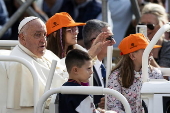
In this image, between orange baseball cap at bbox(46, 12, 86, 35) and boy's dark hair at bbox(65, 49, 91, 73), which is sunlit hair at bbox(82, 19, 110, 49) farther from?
boy's dark hair at bbox(65, 49, 91, 73)

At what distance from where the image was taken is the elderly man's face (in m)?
6.61

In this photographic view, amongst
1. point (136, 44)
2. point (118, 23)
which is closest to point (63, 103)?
point (136, 44)

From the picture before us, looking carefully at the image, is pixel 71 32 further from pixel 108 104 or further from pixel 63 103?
pixel 63 103

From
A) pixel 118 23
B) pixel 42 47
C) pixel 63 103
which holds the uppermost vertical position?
pixel 118 23

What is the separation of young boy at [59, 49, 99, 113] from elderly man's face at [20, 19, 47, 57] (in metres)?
0.66

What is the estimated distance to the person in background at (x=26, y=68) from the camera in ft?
20.3

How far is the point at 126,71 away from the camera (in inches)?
263

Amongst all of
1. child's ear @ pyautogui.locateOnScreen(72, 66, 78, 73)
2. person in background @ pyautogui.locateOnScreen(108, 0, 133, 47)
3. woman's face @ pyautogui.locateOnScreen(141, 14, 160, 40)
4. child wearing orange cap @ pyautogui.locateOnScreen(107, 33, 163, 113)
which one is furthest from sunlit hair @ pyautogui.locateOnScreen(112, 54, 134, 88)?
person in background @ pyautogui.locateOnScreen(108, 0, 133, 47)

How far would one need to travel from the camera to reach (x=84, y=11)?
1099cm

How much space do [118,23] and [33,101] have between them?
4.90 metres

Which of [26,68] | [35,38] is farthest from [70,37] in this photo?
→ [26,68]

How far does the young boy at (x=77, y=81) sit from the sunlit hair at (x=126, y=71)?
709 mm

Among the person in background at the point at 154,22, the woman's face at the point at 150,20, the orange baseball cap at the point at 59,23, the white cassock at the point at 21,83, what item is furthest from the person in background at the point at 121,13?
the white cassock at the point at 21,83

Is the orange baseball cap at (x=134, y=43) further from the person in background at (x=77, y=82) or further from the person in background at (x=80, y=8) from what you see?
the person in background at (x=80, y=8)
